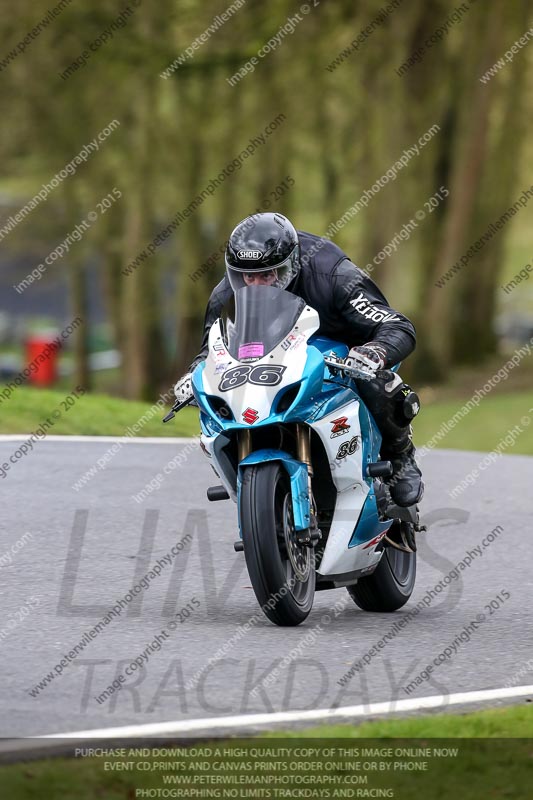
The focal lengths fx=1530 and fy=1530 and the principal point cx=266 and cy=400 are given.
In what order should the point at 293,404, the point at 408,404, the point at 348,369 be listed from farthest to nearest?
the point at 408,404
the point at 348,369
the point at 293,404

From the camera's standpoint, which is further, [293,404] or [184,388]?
[184,388]

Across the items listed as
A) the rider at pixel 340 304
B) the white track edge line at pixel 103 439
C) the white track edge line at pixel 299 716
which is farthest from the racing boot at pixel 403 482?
the white track edge line at pixel 103 439

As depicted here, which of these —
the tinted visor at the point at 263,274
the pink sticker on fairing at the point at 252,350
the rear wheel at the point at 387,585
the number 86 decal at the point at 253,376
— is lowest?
the rear wheel at the point at 387,585

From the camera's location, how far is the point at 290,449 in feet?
21.3

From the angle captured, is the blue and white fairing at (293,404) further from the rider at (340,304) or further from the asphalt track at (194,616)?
the asphalt track at (194,616)

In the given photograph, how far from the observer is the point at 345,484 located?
6668 mm

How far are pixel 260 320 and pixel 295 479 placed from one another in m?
0.70

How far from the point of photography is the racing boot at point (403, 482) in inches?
281

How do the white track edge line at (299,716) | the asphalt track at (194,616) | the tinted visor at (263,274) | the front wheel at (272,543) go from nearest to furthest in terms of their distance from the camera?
1. the white track edge line at (299,716)
2. the asphalt track at (194,616)
3. the front wheel at (272,543)
4. the tinted visor at (263,274)

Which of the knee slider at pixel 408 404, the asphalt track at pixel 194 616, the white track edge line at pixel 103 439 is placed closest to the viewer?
the asphalt track at pixel 194 616

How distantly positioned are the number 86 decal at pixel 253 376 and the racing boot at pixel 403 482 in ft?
3.69

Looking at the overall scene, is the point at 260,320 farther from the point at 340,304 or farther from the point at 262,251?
the point at 340,304

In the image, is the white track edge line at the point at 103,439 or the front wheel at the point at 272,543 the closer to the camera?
the front wheel at the point at 272,543

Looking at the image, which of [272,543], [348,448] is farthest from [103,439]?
[272,543]
